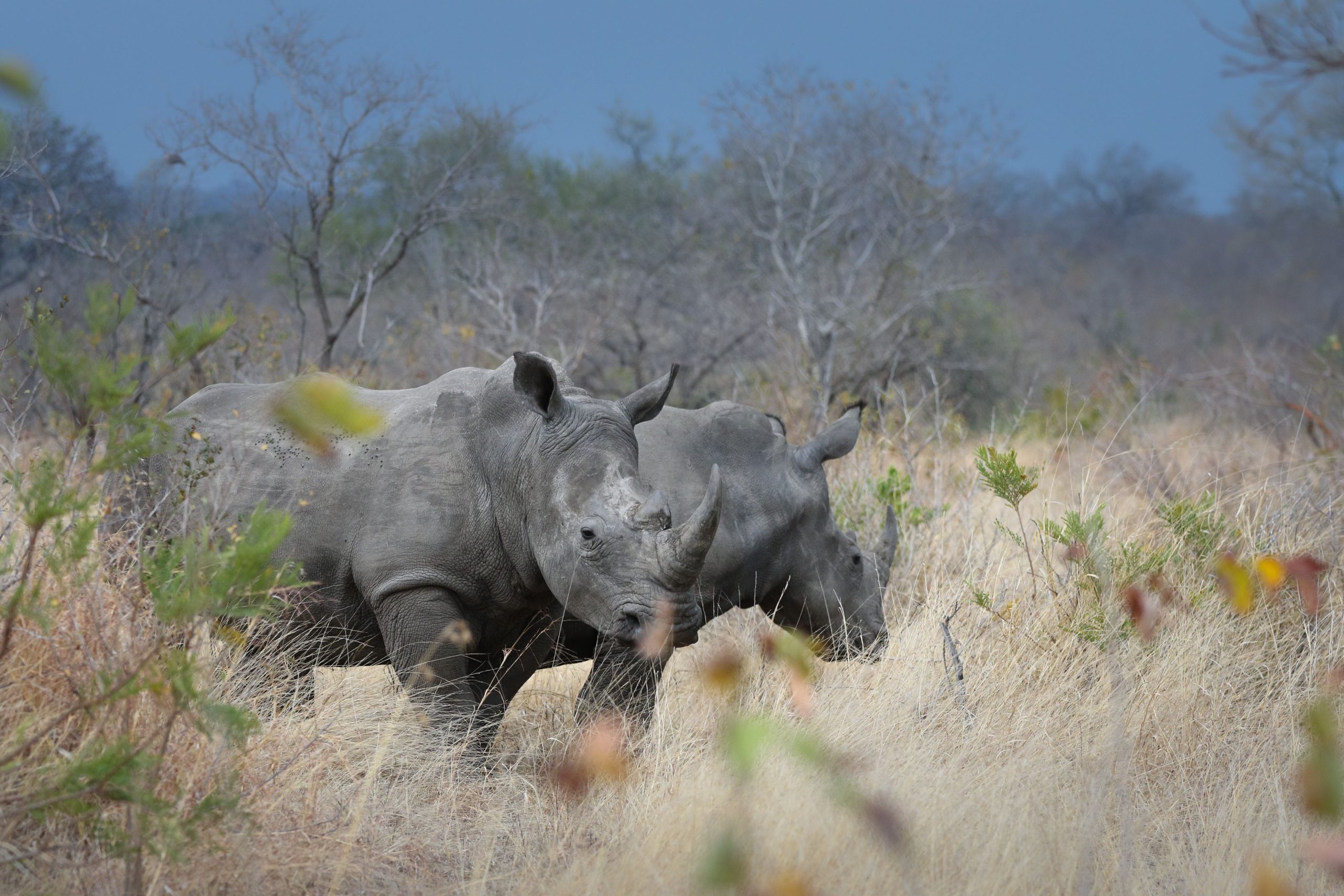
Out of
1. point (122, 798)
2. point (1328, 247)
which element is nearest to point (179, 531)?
point (122, 798)

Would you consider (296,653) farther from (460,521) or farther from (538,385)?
(538,385)

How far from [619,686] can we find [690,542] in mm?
958

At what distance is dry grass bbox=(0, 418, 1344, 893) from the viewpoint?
10.8ft

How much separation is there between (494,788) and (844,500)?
135 inches

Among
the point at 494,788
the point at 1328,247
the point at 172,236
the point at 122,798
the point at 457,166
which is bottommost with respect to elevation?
the point at 494,788

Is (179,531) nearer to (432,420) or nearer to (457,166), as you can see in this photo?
(432,420)

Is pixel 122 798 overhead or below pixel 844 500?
below

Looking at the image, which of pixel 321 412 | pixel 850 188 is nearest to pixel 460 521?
pixel 321 412

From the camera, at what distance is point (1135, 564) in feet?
17.9

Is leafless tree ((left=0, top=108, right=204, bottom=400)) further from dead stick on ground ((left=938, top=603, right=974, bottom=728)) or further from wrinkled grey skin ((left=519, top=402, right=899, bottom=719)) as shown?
dead stick on ground ((left=938, top=603, right=974, bottom=728))

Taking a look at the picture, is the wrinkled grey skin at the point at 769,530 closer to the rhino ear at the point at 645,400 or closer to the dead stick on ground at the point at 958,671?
the dead stick on ground at the point at 958,671

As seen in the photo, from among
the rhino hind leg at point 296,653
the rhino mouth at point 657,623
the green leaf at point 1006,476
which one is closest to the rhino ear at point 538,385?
the rhino mouth at point 657,623

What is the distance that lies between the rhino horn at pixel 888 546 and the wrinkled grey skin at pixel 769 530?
0.08 m

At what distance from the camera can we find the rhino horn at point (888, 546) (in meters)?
5.66
